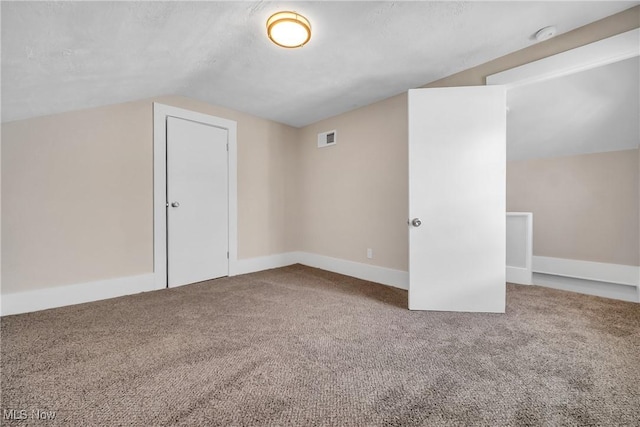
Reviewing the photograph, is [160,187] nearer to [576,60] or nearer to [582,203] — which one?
[576,60]

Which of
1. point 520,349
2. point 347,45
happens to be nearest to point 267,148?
point 347,45

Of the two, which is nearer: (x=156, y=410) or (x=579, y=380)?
(x=156, y=410)

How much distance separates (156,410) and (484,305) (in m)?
2.49

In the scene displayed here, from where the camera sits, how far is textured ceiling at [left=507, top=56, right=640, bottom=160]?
Answer: 2.46 m

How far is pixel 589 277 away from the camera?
329cm

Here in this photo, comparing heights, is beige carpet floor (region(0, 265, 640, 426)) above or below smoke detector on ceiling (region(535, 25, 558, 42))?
below

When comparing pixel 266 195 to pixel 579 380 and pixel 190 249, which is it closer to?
pixel 190 249

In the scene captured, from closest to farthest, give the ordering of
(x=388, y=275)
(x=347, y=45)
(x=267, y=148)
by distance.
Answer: (x=347, y=45) → (x=388, y=275) → (x=267, y=148)

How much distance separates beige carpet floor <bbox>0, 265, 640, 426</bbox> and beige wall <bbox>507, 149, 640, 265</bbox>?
988 millimetres

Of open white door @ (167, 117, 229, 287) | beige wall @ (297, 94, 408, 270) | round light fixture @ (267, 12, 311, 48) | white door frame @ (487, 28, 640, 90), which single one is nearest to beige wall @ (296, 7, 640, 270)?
beige wall @ (297, 94, 408, 270)

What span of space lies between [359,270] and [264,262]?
4.75 ft

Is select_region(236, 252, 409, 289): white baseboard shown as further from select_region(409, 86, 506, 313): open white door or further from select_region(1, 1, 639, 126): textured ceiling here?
select_region(1, 1, 639, 126): textured ceiling

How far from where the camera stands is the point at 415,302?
96.5 inches

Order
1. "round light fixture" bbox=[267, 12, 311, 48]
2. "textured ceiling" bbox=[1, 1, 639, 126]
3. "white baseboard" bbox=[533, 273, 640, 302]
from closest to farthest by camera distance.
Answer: "textured ceiling" bbox=[1, 1, 639, 126] → "round light fixture" bbox=[267, 12, 311, 48] → "white baseboard" bbox=[533, 273, 640, 302]
